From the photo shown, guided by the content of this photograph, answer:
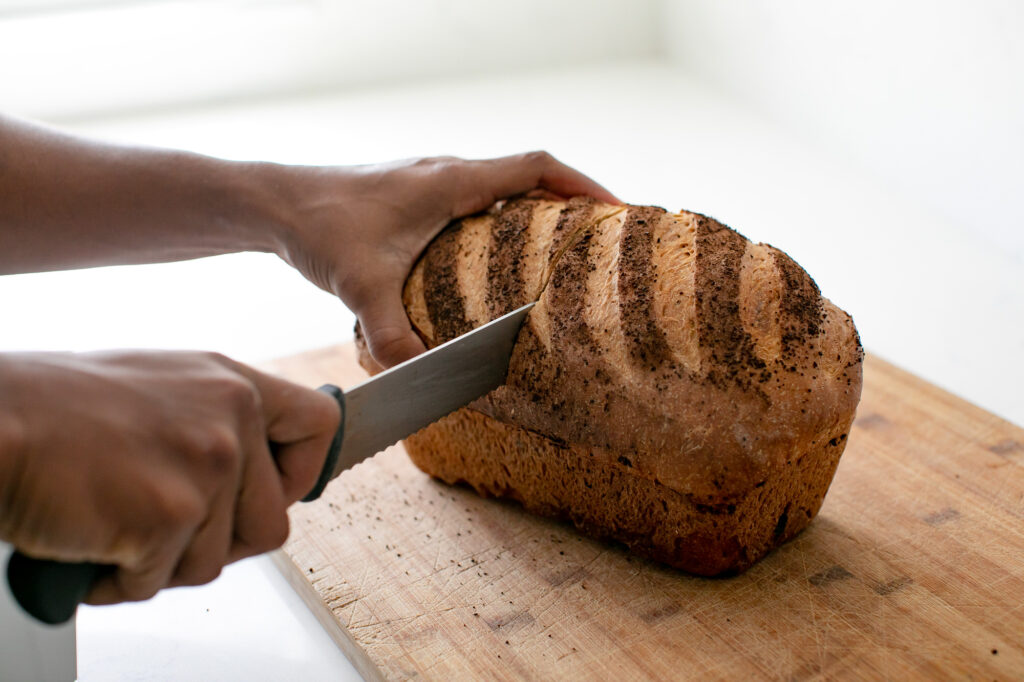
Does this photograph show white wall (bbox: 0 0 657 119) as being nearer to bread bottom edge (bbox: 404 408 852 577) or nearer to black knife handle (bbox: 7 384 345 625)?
bread bottom edge (bbox: 404 408 852 577)

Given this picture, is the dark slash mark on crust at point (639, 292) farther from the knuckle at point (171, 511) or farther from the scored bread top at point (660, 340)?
the knuckle at point (171, 511)

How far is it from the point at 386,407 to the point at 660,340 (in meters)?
0.53

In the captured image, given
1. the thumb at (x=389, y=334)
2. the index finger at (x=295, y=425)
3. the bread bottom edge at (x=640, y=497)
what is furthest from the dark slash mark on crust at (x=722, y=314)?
the index finger at (x=295, y=425)

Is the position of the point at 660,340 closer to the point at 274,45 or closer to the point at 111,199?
the point at 111,199

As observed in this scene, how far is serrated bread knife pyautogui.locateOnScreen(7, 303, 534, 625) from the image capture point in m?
1.24

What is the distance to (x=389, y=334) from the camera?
214 cm

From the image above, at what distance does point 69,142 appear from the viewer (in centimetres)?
234

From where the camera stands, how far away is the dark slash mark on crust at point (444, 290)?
2141 mm

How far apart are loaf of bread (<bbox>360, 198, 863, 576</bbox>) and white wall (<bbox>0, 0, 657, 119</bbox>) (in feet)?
11.8

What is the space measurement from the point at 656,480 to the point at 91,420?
1066mm

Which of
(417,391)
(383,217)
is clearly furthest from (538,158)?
(417,391)

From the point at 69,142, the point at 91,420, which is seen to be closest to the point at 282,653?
the point at 91,420

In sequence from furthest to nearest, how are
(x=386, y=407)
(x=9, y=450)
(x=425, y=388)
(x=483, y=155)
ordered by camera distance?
(x=483, y=155), (x=425, y=388), (x=386, y=407), (x=9, y=450)

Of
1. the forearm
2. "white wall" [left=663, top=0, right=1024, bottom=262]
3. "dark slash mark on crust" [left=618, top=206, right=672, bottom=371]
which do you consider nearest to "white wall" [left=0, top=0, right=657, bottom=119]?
"white wall" [left=663, top=0, right=1024, bottom=262]
